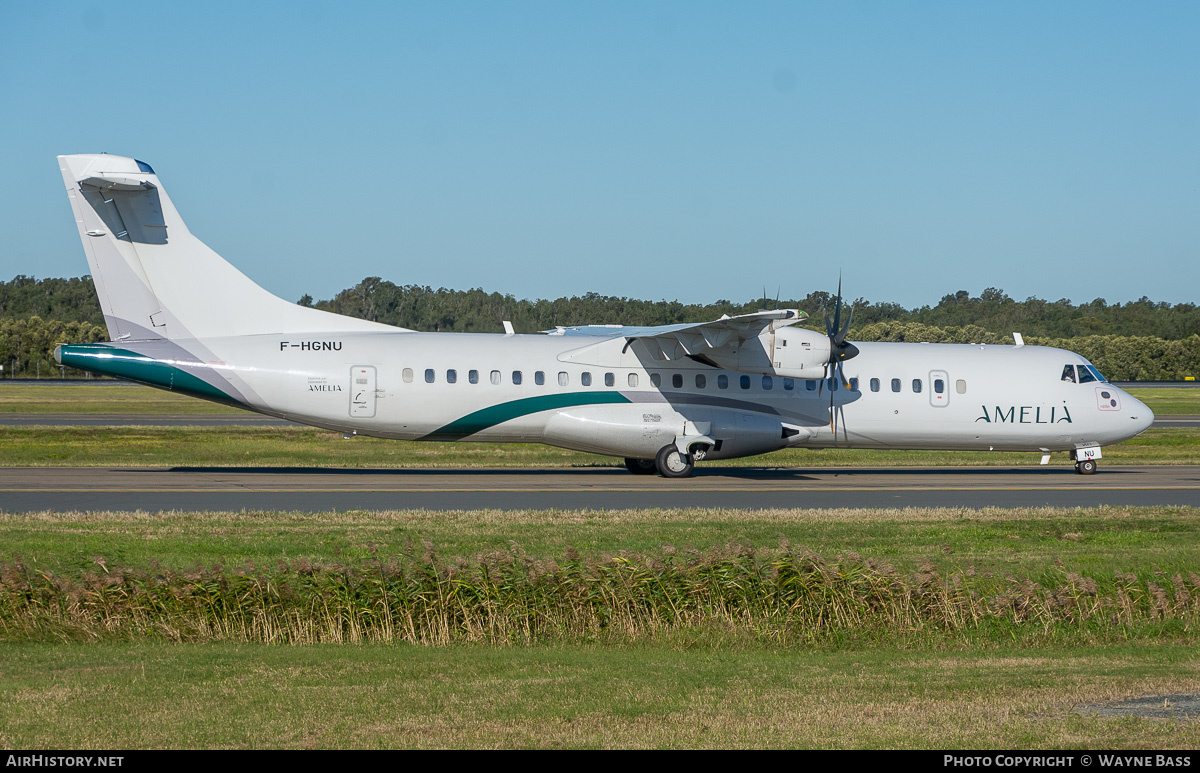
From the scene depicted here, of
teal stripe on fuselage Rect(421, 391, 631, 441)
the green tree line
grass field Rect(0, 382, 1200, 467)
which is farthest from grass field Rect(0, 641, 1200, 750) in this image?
the green tree line

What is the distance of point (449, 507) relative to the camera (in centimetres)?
2014

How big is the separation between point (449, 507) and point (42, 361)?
10125 centimetres

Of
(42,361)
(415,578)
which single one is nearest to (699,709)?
(415,578)

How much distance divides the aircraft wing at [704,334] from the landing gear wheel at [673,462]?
7.51ft

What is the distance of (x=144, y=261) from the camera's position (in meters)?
23.3

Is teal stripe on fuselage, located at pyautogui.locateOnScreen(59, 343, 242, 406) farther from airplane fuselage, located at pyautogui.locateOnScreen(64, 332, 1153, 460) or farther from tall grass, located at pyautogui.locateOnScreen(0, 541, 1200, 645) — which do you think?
tall grass, located at pyautogui.locateOnScreen(0, 541, 1200, 645)

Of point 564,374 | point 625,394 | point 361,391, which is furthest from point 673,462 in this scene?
point 361,391

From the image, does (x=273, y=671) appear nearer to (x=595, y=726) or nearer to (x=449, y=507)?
(x=595, y=726)

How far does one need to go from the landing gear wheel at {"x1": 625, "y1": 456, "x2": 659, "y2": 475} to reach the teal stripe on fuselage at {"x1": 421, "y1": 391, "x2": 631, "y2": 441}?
125 inches

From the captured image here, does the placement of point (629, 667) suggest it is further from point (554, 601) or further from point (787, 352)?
point (787, 352)

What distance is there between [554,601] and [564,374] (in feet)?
46.8

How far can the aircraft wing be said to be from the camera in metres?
24.1

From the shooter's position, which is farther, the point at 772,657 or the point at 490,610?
the point at 490,610
